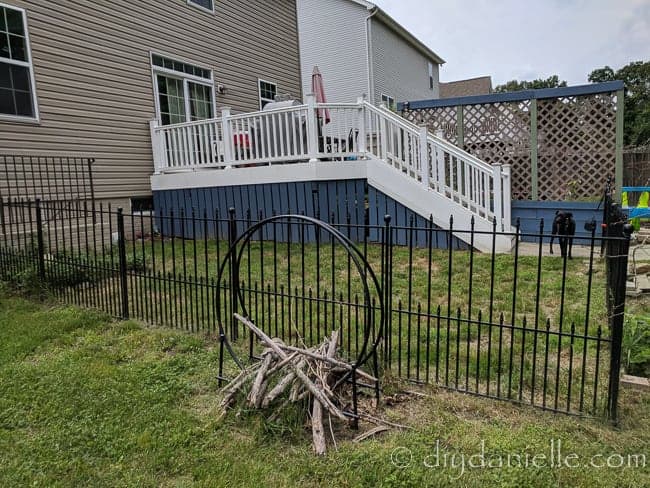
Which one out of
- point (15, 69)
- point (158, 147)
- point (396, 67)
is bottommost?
point (158, 147)

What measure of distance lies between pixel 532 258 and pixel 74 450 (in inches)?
237

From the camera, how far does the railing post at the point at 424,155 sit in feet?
23.0

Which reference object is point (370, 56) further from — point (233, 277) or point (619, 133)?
point (233, 277)

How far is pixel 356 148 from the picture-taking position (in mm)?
7840

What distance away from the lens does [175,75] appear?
10.3 metres

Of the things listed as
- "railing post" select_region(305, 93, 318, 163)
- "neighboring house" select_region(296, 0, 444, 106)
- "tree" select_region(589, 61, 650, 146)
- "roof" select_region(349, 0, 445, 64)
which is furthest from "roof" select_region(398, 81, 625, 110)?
"tree" select_region(589, 61, 650, 146)

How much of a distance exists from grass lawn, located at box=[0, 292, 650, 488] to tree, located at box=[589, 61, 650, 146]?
106 feet

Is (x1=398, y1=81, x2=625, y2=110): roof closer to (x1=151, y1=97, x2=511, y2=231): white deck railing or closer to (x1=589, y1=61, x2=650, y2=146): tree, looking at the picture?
(x1=151, y1=97, x2=511, y2=231): white deck railing

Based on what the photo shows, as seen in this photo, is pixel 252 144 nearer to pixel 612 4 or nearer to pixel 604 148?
pixel 604 148

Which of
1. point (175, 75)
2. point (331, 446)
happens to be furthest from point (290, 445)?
point (175, 75)

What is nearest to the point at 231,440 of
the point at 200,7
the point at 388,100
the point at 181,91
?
the point at 181,91

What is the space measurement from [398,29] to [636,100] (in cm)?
2706

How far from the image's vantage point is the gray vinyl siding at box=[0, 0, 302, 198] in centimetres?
763

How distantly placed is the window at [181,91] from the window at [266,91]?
6.96 feet
